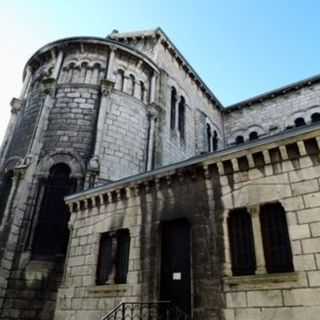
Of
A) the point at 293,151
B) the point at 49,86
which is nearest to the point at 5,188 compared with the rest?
the point at 49,86

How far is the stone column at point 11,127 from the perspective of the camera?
1427 centimetres

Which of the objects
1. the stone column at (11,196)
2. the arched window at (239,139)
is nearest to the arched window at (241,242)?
the stone column at (11,196)

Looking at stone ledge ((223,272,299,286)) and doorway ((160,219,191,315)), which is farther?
doorway ((160,219,191,315))

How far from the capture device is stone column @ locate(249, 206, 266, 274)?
22.1ft

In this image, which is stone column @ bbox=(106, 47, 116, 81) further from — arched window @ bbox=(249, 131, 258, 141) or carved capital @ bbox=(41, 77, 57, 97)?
arched window @ bbox=(249, 131, 258, 141)

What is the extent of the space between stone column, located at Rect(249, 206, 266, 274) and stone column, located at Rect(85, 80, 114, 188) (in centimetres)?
683

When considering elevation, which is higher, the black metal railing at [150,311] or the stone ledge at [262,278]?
the stone ledge at [262,278]

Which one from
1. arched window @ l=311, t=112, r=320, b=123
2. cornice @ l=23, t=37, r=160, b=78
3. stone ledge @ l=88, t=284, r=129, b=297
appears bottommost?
stone ledge @ l=88, t=284, r=129, b=297

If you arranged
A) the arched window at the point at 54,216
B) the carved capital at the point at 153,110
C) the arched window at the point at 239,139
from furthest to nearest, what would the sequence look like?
the arched window at the point at 239,139
the carved capital at the point at 153,110
the arched window at the point at 54,216

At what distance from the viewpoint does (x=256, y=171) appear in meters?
7.59

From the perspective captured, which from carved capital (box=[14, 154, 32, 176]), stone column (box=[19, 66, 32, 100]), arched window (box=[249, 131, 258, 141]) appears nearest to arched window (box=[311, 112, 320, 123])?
arched window (box=[249, 131, 258, 141])

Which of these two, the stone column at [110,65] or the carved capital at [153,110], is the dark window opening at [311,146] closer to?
the carved capital at [153,110]

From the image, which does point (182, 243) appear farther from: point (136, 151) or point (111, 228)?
point (136, 151)

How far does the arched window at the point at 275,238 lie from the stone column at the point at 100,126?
7.07m
